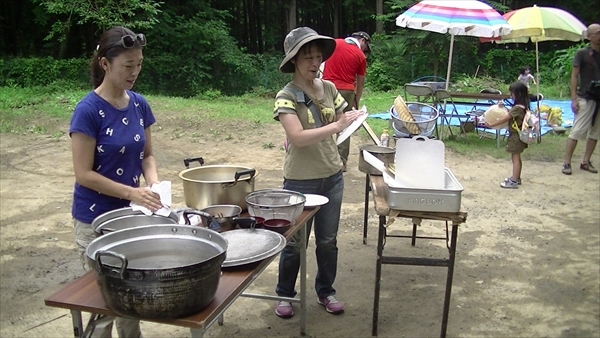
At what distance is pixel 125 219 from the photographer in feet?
6.41

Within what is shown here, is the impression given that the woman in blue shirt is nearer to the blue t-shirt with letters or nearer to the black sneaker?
the blue t-shirt with letters

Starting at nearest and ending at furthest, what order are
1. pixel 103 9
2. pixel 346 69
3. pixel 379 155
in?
pixel 379 155 → pixel 346 69 → pixel 103 9

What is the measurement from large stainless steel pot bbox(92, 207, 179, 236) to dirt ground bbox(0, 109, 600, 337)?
129cm

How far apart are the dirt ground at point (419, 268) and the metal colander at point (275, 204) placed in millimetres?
1061

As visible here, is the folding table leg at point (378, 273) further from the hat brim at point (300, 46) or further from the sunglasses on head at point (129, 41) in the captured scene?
the sunglasses on head at point (129, 41)

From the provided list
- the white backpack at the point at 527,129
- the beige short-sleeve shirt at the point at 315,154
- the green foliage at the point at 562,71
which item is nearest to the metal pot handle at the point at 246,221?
the beige short-sleeve shirt at the point at 315,154

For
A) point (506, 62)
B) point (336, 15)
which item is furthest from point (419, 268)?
point (336, 15)

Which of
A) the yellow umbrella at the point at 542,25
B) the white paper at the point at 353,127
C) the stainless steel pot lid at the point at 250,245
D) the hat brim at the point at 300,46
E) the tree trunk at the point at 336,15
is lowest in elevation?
the stainless steel pot lid at the point at 250,245

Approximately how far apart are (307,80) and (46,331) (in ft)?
6.97

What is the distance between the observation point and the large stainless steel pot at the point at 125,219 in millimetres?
1912

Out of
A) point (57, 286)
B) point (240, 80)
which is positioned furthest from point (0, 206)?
point (240, 80)

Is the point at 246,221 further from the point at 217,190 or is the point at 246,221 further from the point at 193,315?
the point at 193,315

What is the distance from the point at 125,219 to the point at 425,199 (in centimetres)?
145

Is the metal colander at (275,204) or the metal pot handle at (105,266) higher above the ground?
the metal pot handle at (105,266)
